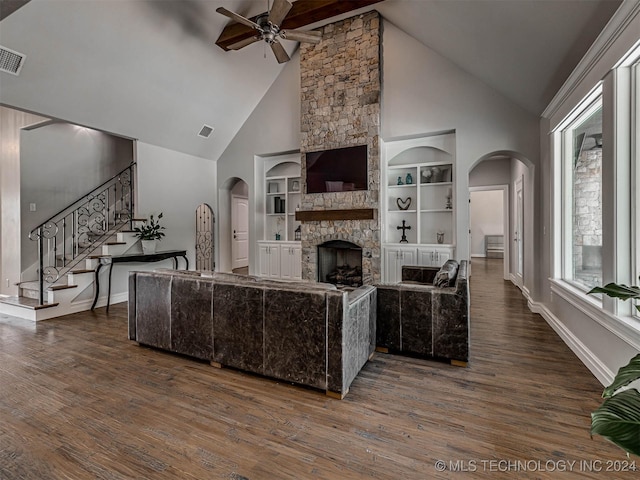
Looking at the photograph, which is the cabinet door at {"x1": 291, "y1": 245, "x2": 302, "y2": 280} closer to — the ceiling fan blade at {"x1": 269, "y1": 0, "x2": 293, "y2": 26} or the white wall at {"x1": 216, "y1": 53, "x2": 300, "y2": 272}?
the white wall at {"x1": 216, "y1": 53, "x2": 300, "y2": 272}

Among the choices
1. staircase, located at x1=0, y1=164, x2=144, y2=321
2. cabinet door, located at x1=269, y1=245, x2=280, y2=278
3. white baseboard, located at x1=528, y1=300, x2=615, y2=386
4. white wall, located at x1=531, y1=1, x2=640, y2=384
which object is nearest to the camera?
white wall, located at x1=531, y1=1, x2=640, y2=384

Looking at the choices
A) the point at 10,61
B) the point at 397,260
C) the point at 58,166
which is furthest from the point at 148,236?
the point at 397,260

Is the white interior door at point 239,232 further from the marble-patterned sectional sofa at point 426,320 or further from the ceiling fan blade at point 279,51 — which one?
the marble-patterned sectional sofa at point 426,320

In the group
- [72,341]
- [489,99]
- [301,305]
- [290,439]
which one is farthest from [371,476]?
[489,99]

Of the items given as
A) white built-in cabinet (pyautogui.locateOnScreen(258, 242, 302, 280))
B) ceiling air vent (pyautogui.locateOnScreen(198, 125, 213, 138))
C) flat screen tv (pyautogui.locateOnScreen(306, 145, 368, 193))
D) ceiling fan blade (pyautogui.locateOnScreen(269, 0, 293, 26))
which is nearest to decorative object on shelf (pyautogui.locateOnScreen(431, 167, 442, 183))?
flat screen tv (pyautogui.locateOnScreen(306, 145, 368, 193))

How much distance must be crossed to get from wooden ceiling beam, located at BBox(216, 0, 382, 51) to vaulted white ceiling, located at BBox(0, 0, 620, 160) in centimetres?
16

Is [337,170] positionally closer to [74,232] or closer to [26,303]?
[74,232]

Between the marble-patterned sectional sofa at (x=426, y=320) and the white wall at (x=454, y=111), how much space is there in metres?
2.56

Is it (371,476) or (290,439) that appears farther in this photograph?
(290,439)

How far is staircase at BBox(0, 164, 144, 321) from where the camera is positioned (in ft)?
14.9

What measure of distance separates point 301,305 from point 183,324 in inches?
51.3

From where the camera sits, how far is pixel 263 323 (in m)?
2.49

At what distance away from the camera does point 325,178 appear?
19.5 ft

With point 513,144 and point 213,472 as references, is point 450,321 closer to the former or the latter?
point 213,472
